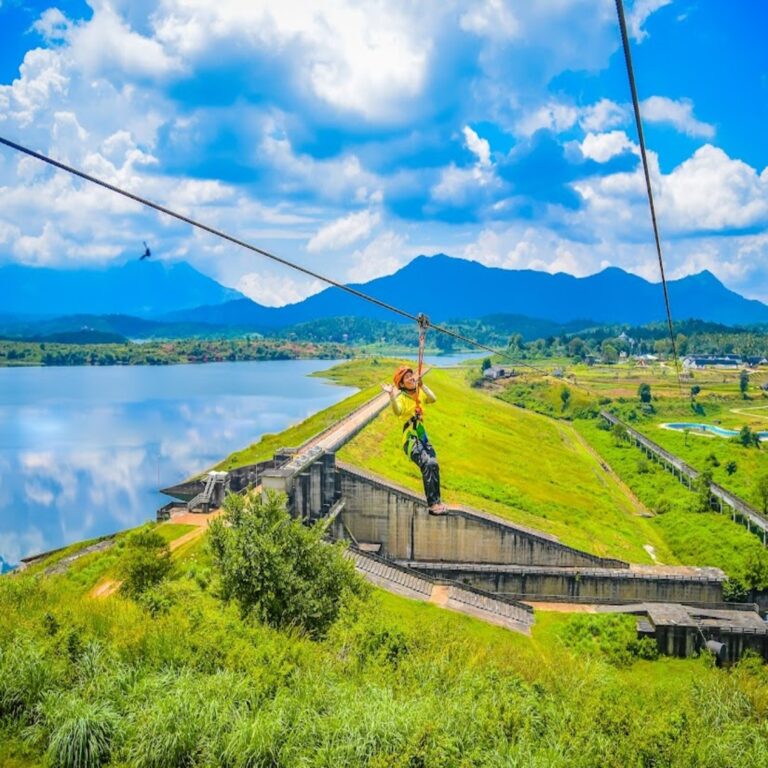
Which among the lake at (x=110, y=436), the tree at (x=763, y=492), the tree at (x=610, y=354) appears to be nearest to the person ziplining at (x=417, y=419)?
the lake at (x=110, y=436)

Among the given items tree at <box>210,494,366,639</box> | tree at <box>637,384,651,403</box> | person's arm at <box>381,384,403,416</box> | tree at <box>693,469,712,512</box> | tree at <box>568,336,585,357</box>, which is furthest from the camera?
tree at <box>568,336,585,357</box>

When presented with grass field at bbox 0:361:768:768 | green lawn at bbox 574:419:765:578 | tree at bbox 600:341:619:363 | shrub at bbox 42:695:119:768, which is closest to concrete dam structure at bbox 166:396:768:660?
green lawn at bbox 574:419:765:578

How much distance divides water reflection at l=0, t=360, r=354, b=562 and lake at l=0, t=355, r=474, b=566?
0.30 feet

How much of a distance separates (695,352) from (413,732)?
5314 inches

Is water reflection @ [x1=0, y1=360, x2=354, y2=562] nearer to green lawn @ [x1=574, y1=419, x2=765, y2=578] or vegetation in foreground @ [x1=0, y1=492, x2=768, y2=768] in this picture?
vegetation in foreground @ [x1=0, y1=492, x2=768, y2=768]

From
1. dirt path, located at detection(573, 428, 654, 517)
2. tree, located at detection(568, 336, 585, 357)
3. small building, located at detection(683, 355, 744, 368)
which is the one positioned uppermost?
tree, located at detection(568, 336, 585, 357)

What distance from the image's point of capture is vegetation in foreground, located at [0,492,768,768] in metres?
8.85

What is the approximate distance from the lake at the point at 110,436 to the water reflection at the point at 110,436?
0.09m

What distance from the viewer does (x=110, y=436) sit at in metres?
63.0

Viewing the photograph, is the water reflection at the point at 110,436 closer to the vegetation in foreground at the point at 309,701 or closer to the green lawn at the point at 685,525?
the vegetation in foreground at the point at 309,701

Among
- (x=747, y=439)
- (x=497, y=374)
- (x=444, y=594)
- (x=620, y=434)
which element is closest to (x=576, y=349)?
(x=497, y=374)

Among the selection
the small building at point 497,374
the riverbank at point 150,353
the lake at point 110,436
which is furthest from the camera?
the riverbank at point 150,353

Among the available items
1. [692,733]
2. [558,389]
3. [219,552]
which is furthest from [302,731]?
[558,389]

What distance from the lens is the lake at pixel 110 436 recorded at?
42.4 metres
